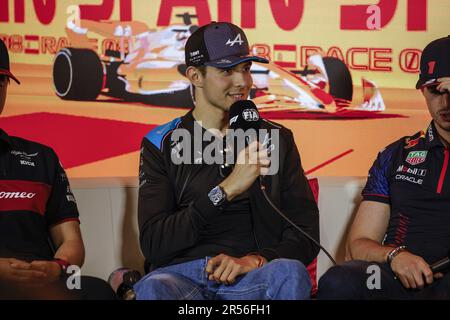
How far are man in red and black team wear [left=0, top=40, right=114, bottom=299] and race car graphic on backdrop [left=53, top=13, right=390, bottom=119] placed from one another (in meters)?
1.25

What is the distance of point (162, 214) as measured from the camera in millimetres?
2539

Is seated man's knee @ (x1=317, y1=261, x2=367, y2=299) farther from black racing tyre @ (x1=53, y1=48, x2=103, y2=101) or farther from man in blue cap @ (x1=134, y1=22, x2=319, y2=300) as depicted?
black racing tyre @ (x1=53, y1=48, x2=103, y2=101)

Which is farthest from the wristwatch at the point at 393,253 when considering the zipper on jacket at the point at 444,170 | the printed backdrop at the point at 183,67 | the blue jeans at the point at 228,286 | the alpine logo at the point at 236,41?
the printed backdrop at the point at 183,67

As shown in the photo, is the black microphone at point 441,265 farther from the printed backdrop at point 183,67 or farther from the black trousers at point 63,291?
the printed backdrop at point 183,67

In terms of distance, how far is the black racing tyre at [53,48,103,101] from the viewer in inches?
155

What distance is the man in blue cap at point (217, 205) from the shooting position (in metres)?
2.38

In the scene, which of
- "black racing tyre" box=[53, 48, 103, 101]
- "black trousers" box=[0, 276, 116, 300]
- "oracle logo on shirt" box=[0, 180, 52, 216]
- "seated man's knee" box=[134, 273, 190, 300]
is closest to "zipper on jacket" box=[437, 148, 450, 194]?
"seated man's knee" box=[134, 273, 190, 300]

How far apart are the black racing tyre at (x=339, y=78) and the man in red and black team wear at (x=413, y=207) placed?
114 centimetres

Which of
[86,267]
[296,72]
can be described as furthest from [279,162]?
[296,72]

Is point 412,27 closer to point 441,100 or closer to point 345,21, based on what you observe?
point 345,21

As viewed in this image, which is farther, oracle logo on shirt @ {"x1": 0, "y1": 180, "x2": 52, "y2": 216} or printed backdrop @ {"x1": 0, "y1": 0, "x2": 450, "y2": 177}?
printed backdrop @ {"x1": 0, "y1": 0, "x2": 450, "y2": 177}

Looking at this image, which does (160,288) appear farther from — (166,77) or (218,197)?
(166,77)

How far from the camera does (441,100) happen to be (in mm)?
2621
